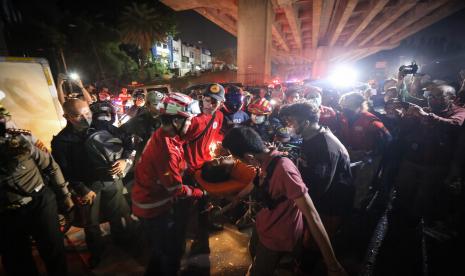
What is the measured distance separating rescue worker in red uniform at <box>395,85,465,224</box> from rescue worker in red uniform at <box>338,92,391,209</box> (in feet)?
1.64

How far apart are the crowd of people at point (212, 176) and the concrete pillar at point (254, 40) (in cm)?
733

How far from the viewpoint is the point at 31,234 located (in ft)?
9.11

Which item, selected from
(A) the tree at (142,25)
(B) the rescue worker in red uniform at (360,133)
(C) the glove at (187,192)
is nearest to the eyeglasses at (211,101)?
(C) the glove at (187,192)

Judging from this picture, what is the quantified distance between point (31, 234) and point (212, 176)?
2364 mm

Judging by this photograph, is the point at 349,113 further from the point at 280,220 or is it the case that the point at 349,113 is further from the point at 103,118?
the point at 103,118

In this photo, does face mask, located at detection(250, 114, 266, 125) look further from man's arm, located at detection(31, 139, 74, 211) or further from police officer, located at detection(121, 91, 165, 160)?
man's arm, located at detection(31, 139, 74, 211)

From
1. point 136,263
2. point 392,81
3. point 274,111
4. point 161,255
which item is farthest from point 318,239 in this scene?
point 392,81

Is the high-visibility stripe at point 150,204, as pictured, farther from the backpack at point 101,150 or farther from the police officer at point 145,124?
the police officer at point 145,124

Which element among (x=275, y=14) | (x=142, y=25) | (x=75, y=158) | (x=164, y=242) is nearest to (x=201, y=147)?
(x=164, y=242)

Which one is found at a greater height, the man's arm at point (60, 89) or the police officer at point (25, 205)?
the man's arm at point (60, 89)

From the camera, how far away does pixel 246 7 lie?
11164 millimetres

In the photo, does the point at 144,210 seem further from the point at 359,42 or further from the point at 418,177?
the point at 359,42

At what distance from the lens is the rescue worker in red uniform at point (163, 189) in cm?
275

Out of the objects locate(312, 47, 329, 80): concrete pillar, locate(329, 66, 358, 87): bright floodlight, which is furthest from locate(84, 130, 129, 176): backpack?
locate(312, 47, 329, 80): concrete pillar
